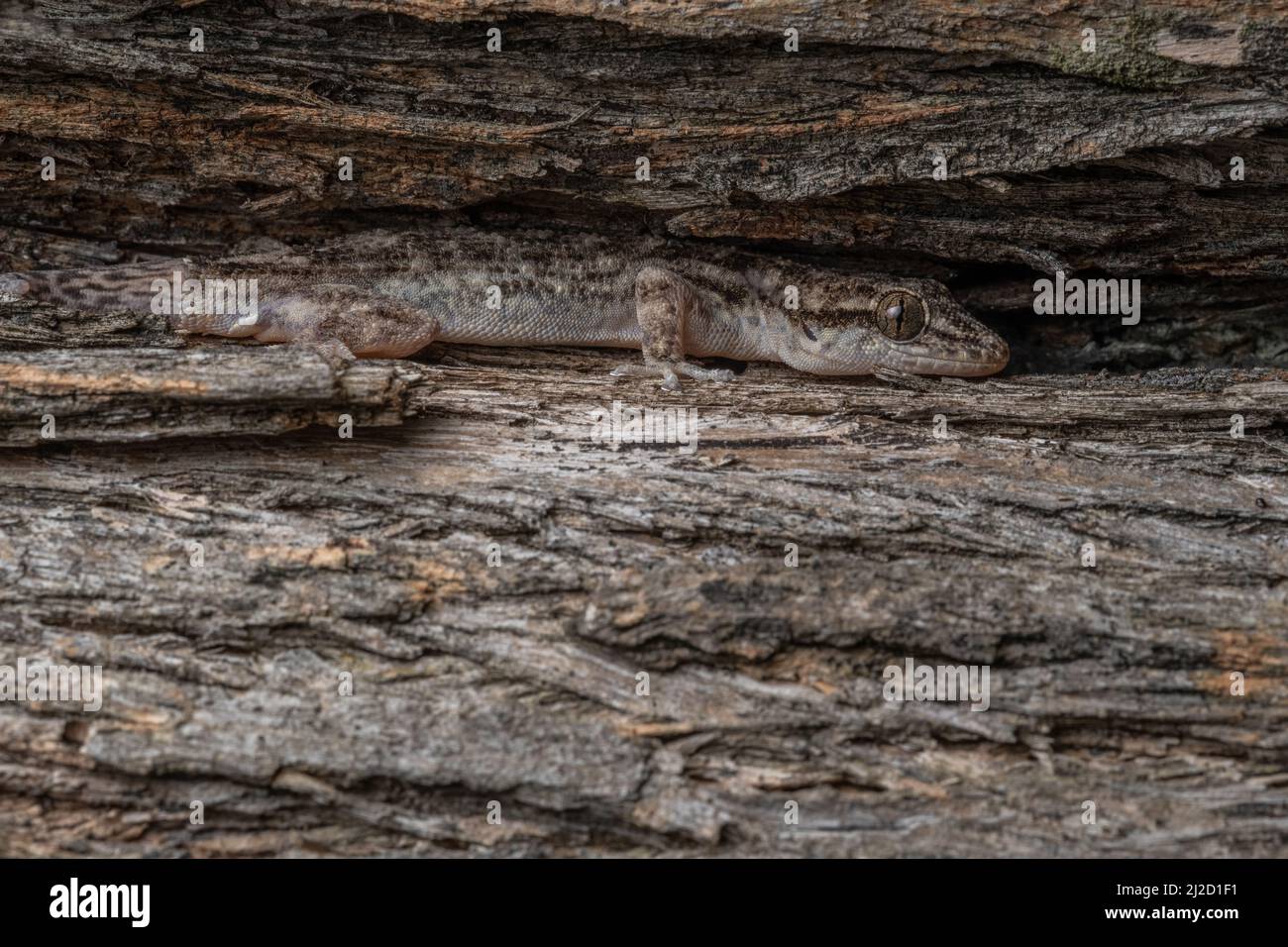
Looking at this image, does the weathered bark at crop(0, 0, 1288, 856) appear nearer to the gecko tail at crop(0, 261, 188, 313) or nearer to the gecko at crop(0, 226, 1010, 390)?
the gecko at crop(0, 226, 1010, 390)

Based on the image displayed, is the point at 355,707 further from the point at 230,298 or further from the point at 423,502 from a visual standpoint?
the point at 230,298

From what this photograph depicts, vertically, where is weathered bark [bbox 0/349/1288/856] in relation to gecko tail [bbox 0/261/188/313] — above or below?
below

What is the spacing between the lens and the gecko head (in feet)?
23.2

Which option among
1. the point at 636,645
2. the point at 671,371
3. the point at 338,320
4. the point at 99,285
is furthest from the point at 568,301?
the point at 636,645

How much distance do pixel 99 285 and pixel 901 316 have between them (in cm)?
491

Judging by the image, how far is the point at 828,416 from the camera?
623 cm

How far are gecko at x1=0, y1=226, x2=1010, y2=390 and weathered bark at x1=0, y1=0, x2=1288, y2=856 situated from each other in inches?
9.3

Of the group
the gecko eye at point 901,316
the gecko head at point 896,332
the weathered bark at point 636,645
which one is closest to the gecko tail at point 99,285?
the weathered bark at point 636,645

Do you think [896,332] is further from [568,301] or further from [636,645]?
[636,645]

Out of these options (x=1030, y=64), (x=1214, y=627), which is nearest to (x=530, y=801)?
(x=1214, y=627)

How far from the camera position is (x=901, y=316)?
23.5 ft

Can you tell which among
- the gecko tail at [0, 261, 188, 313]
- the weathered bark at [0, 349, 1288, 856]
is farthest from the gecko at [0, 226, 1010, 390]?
the weathered bark at [0, 349, 1288, 856]

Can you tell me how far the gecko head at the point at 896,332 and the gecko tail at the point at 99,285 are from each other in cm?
403

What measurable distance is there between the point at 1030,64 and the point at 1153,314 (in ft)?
7.59
